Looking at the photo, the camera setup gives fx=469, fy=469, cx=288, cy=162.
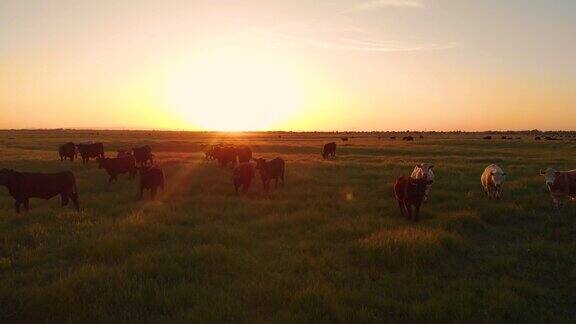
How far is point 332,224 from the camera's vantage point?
13.6 meters

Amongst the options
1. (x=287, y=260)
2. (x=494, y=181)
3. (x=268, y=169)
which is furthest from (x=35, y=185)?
(x=494, y=181)

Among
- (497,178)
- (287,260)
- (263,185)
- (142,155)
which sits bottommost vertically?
(287,260)

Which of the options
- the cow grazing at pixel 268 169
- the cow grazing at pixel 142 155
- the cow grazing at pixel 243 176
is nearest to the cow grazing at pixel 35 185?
the cow grazing at pixel 243 176

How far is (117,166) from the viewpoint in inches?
921

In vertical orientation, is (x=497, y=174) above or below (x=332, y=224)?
above

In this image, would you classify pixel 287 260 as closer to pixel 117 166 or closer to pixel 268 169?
pixel 268 169

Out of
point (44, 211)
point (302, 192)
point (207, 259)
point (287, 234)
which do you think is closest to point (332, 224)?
point (287, 234)

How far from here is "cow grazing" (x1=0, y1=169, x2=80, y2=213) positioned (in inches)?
613

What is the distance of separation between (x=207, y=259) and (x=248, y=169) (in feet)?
34.1

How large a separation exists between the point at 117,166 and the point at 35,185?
7537 millimetres

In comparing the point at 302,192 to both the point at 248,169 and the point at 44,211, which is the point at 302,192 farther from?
the point at 44,211

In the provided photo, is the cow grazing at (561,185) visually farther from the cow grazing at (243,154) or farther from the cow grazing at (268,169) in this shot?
the cow grazing at (243,154)

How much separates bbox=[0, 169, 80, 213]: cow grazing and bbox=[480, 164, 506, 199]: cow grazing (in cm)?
1509

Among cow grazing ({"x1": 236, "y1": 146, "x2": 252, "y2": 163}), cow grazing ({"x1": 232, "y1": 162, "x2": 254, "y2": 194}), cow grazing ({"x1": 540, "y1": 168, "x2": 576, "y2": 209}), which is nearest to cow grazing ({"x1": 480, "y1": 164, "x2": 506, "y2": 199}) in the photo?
cow grazing ({"x1": 540, "y1": 168, "x2": 576, "y2": 209})
